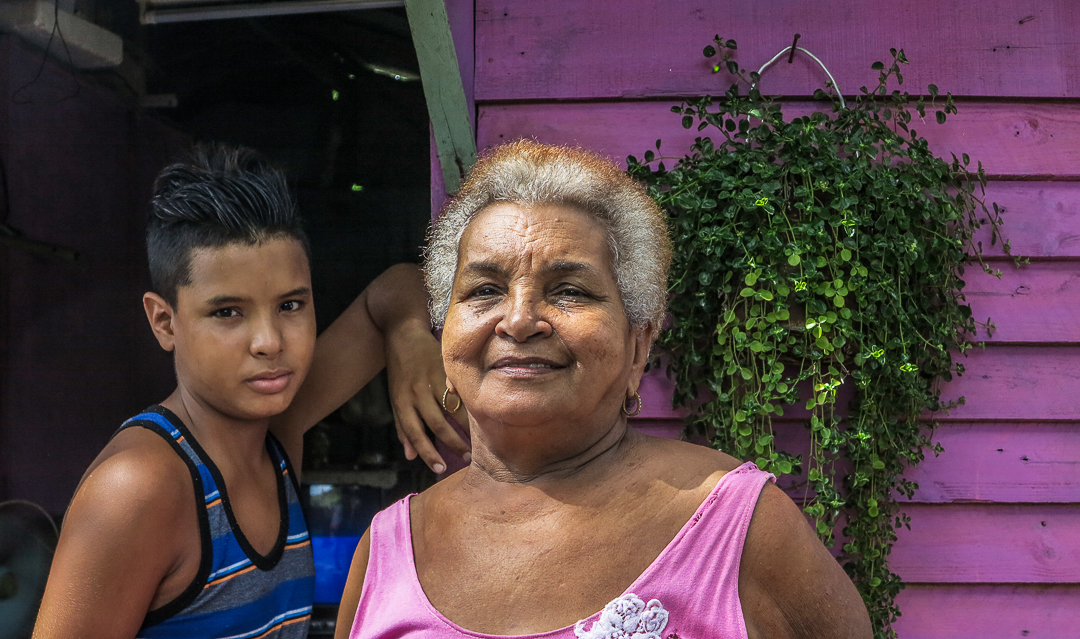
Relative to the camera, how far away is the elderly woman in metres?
1.30

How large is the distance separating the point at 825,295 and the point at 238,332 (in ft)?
4.33

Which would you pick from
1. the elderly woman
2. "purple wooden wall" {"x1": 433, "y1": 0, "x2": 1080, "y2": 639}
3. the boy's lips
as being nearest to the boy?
the boy's lips

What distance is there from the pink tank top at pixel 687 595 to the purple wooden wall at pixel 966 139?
27.1 inches

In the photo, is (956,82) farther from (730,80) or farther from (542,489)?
(542,489)

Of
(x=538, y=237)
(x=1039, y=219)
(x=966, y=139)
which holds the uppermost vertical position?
(x=966, y=139)

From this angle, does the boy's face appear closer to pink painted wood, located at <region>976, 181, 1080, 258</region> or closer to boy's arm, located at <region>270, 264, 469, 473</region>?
boy's arm, located at <region>270, 264, 469, 473</region>

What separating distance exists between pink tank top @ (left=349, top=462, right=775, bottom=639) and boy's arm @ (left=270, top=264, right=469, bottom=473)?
1.83ft

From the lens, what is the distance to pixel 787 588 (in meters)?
1.29

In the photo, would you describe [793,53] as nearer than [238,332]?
No

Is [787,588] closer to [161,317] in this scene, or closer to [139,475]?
[139,475]

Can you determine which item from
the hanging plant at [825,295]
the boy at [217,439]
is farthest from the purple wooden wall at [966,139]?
the boy at [217,439]

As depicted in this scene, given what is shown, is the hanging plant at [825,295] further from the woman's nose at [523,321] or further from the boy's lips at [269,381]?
the boy's lips at [269,381]

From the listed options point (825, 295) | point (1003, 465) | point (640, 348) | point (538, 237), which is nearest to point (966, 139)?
point (825, 295)

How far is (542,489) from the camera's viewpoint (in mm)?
1443
